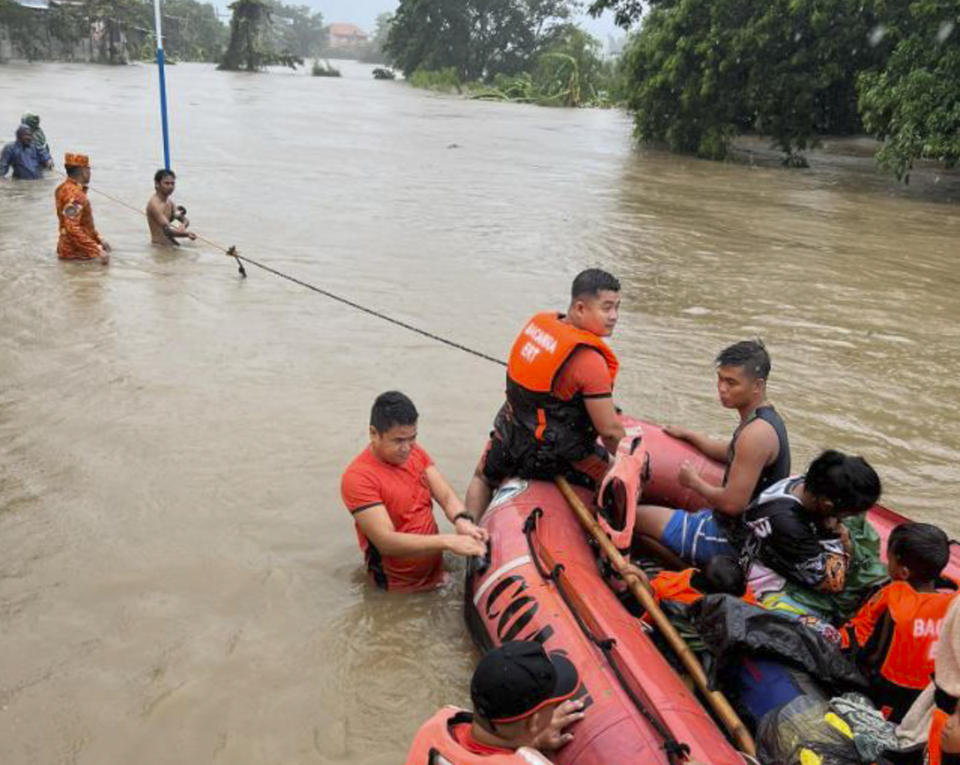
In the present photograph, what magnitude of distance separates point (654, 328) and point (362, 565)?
4468 mm

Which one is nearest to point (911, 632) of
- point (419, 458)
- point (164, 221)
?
point (419, 458)

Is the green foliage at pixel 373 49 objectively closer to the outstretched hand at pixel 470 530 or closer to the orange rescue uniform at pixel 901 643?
the outstretched hand at pixel 470 530

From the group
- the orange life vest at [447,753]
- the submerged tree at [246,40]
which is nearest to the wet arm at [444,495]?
the orange life vest at [447,753]

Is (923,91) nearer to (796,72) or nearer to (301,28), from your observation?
(796,72)

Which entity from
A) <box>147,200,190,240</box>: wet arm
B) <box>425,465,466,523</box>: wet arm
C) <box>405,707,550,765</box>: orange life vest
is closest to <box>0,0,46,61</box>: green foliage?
<box>147,200,190,240</box>: wet arm

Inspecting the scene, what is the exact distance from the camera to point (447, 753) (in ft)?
7.11

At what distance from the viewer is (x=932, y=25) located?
1398cm

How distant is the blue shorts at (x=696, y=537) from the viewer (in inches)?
146

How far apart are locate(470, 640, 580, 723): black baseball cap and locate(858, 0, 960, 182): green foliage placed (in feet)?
43.9

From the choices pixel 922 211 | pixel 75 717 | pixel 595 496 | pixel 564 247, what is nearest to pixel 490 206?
pixel 564 247

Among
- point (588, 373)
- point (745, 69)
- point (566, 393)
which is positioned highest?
point (745, 69)

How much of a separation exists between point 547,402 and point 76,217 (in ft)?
21.4

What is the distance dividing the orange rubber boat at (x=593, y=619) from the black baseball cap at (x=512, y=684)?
51cm

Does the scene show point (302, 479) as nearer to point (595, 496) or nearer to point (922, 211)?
point (595, 496)
